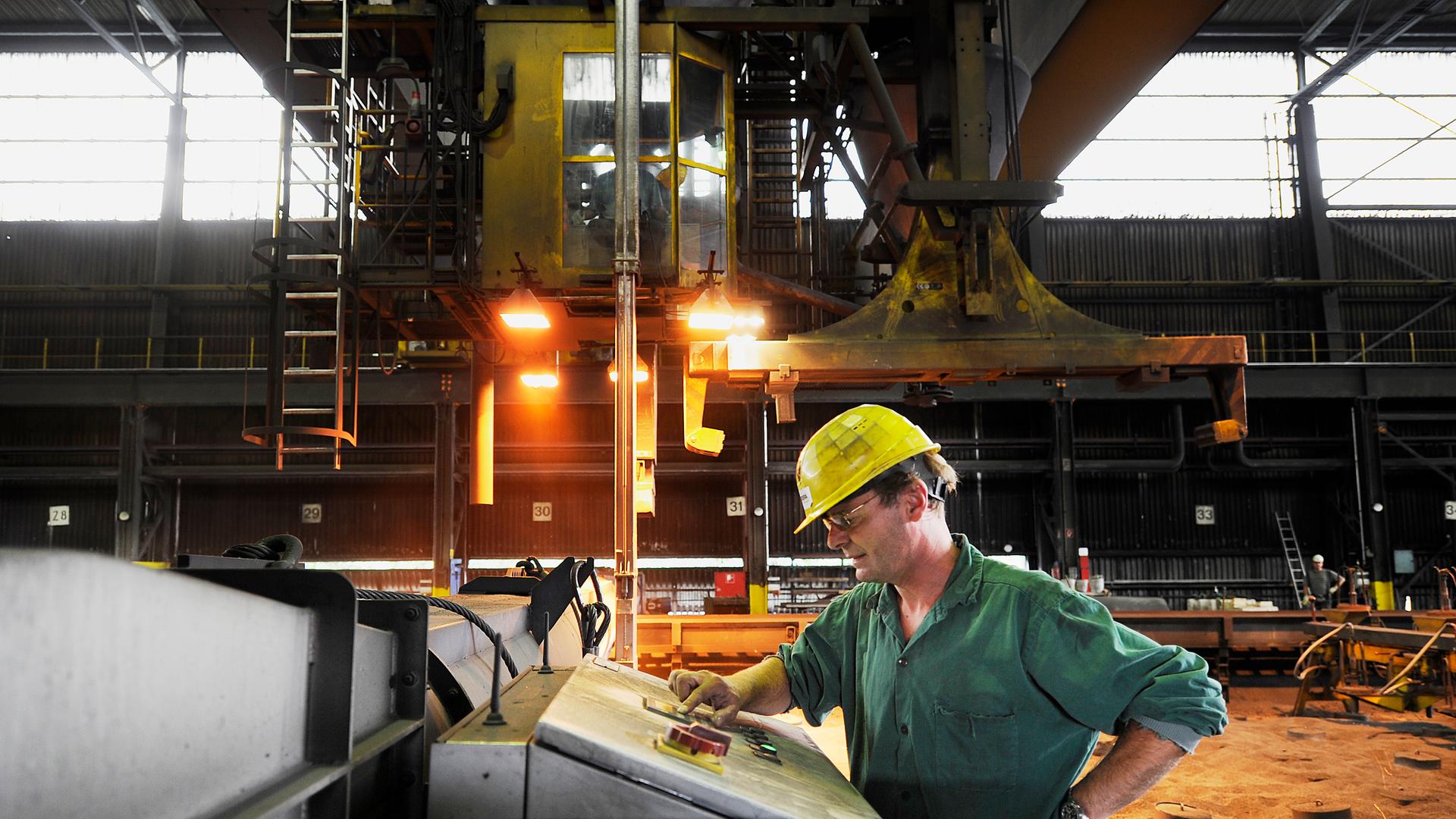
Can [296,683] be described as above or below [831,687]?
above

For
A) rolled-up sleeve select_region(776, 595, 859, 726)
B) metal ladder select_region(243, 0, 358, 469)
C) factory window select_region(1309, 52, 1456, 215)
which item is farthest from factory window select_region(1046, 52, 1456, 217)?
rolled-up sleeve select_region(776, 595, 859, 726)

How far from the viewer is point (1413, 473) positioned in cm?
1842

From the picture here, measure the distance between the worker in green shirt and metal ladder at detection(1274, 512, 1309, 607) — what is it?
17954 mm

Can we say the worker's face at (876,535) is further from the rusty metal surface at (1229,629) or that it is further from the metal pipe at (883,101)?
the rusty metal surface at (1229,629)

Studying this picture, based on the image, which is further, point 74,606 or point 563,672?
point 563,672

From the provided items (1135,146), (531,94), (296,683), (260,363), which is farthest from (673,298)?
(1135,146)

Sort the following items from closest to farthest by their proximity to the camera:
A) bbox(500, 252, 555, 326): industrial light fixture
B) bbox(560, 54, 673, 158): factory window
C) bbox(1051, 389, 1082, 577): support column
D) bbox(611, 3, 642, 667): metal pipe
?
bbox(611, 3, 642, 667): metal pipe → bbox(500, 252, 555, 326): industrial light fixture → bbox(560, 54, 673, 158): factory window → bbox(1051, 389, 1082, 577): support column

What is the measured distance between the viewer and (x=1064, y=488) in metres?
16.8

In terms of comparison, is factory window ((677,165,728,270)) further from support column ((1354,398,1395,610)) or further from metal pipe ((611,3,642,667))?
support column ((1354,398,1395,610))

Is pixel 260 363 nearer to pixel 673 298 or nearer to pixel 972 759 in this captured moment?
pixel 673 298

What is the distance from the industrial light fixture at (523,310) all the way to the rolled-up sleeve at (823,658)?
5.50 metres

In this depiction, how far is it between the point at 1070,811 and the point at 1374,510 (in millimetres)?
18260

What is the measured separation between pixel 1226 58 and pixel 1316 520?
974 centimetres

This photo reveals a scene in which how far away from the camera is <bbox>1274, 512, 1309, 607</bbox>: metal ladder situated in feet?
57.4
